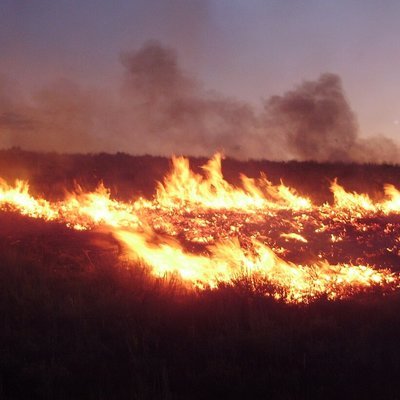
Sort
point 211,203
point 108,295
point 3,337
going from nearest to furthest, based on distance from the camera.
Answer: point 3,337
point 108,295
point 211,203

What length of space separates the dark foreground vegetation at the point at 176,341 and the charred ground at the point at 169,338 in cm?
1

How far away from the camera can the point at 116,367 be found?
17.7 feet

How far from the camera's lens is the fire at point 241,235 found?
8.48m

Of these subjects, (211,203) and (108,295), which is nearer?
(108,295)

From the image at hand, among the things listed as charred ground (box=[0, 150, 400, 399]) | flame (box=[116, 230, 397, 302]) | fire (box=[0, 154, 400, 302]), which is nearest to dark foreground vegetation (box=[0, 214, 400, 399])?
charred ground (box=[0, 150, 400, 399])

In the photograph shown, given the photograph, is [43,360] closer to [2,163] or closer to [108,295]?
[108,295]

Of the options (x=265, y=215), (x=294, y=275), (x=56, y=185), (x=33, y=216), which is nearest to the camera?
(x=294, y=275)

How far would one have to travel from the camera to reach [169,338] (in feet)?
20.3

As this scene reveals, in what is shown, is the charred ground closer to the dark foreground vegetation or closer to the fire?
the dark foreground vegetation

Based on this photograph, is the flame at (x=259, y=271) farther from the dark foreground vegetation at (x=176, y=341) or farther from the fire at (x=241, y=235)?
the dark foreground vegetation at (x=176, y=341)

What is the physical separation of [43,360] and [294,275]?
430cm

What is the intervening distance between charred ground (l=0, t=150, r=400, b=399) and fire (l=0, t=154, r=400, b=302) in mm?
612

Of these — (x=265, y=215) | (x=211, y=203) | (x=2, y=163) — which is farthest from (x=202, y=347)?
(x=2, y=163)

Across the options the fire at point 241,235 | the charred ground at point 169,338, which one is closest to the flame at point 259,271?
the fire at point 241,235
